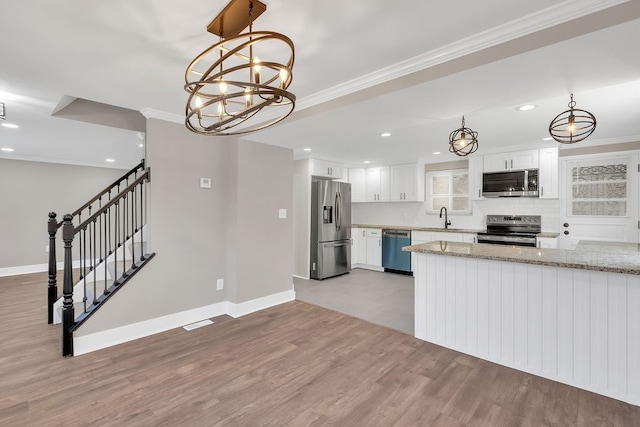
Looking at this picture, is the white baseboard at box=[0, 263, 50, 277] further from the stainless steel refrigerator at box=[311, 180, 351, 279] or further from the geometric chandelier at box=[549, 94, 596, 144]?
the geometric chandelier at box=[549, 94, 596, 144]

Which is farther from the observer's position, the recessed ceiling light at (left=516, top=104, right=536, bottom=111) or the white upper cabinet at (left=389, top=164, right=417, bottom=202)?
the white upper cabinet at (left=389, top=164, right=417, bottom=202)

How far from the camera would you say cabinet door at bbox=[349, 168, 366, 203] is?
682 cm

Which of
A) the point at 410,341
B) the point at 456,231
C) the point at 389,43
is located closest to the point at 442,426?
the point at 410,341

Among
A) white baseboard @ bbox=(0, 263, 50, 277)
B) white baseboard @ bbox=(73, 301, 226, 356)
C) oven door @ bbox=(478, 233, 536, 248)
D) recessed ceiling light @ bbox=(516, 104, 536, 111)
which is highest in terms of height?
recessed ceiling light @ bbox=(516, 104, 536, 111)

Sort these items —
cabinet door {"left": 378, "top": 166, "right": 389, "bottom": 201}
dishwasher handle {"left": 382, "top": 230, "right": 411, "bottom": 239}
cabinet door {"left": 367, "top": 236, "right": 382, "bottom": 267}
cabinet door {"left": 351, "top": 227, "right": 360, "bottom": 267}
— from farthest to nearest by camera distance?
cabinet door {"left": 351, "top": 227, "right": 360, "bottom": 267} < cabinet door {"left": 378, "top": 166, "right": 389, "bottom": 201} < cabinet door {"left": 367, "top": 236, "right": 382, "bottom": 267} < dishwasher handle {"left": 382, "top": 230, "right": 411, "bottom": 239}

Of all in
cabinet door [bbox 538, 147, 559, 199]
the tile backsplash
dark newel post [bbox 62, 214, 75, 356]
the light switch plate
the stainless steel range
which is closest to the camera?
dark newel post [bbox 62, 214, 75, 356]

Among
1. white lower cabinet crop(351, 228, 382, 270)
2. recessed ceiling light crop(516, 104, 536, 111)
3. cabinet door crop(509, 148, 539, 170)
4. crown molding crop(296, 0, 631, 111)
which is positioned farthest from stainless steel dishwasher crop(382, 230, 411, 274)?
crown molding crop(296, 0, 631, 111)

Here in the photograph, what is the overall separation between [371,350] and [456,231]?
326cm

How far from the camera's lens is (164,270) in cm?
330

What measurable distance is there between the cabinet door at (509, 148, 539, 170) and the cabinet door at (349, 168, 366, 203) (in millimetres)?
2889

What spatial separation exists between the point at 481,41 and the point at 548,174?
12.3ft

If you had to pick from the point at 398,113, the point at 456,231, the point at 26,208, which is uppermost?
the point at 398,113

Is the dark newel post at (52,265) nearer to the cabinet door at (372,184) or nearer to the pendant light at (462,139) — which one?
the pendant light at (462,139)

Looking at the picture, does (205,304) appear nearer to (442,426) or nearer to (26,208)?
(442,426)
